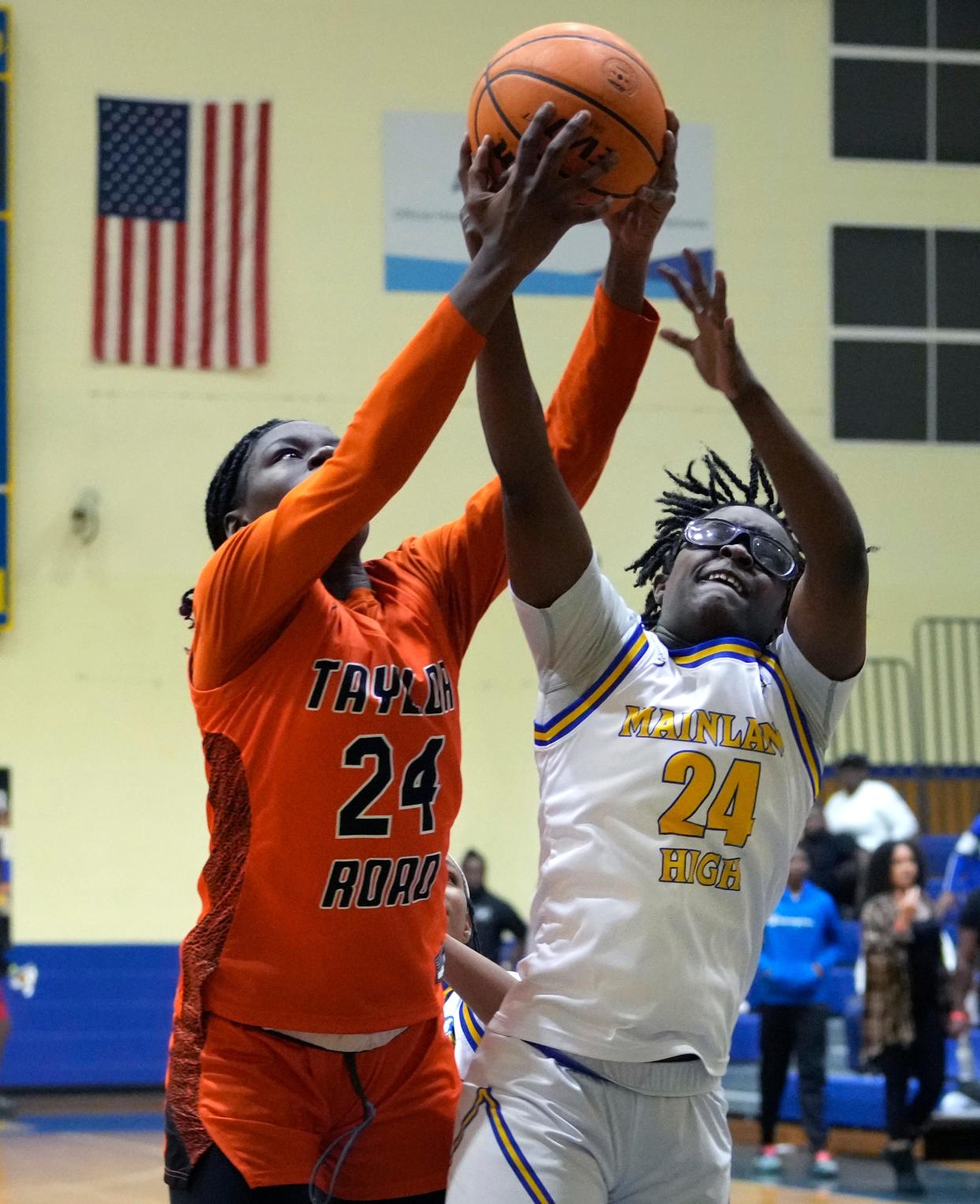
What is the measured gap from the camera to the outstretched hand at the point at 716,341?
2785 millimetres

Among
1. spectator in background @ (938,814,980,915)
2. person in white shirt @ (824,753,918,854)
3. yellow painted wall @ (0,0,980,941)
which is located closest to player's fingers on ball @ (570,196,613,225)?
spectator in background @ (938,814,980,915)

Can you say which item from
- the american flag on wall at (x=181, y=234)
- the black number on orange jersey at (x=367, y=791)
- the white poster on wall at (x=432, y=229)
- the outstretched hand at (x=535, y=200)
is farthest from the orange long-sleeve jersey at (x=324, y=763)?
the white poster on wall at (x=432, y=229)

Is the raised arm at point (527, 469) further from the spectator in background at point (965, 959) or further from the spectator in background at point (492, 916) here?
the spectator in background at point (492, 916)

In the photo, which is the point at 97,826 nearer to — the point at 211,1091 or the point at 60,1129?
the point at 60,1129

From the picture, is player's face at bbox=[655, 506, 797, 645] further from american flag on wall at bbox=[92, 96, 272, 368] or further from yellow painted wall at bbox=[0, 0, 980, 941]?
american flag on wall at bbox=[92, 96, 272, 368]

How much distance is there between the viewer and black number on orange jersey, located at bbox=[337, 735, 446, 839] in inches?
96.7

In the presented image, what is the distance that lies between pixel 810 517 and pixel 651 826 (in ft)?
1.89

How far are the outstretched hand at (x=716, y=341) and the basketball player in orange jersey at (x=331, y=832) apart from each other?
15.8 inches

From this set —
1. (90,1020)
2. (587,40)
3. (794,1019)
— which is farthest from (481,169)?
(90,1020)

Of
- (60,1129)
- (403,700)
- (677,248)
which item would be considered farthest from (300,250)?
(403,700)

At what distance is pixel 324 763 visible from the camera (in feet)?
8.04

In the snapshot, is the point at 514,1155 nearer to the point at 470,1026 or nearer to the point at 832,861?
the point at 470,1026

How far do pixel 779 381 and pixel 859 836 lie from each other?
391 cm

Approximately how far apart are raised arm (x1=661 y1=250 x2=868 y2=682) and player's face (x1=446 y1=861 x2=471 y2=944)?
0.72m
